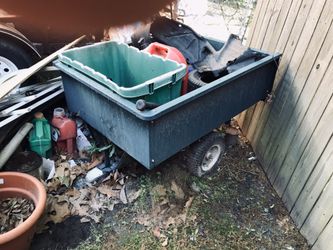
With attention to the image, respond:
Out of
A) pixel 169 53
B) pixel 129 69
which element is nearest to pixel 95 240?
pixel 129 69

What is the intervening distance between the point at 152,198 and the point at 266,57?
1.36 m

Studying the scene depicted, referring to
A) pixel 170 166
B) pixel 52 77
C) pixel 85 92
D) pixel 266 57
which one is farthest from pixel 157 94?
pixel 52 77

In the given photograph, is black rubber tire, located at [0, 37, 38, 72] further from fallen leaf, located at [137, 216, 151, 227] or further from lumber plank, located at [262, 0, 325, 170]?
lumber plank, located at [262, 0, 325, 170]

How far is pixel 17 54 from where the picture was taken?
244 centimetres

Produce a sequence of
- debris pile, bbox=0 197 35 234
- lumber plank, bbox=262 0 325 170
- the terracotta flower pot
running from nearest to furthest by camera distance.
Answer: the terracotta flower pot
debris pile, bbox=0 197 35 234
lumber plank, bbox=262 0 325 170

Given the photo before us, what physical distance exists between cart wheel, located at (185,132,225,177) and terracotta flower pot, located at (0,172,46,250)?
1.09 meters

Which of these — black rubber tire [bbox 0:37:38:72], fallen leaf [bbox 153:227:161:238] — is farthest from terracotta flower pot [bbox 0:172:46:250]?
black rubber tire [bbox 0:37:38:72]

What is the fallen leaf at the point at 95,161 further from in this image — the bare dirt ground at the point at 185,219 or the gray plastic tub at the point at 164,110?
the gray plastic tub at the point at 164,110

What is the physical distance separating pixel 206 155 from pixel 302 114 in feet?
2.57

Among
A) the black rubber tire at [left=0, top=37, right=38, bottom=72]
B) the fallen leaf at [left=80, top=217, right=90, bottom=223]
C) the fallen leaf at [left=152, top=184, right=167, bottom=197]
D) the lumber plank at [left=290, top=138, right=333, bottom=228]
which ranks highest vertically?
the black rubber tire at [left=0, top=37, right=38, bottom=72]

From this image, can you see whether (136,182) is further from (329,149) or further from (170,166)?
(329,149)

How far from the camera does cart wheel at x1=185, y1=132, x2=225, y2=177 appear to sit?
2.32 m

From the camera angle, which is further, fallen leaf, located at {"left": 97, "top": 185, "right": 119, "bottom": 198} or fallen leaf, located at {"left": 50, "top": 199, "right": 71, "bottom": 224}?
fallen leaf, located at {"left": 97, "top": 185, "right": 119, "bottom": 198}

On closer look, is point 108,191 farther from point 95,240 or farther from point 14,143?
point 14,143
